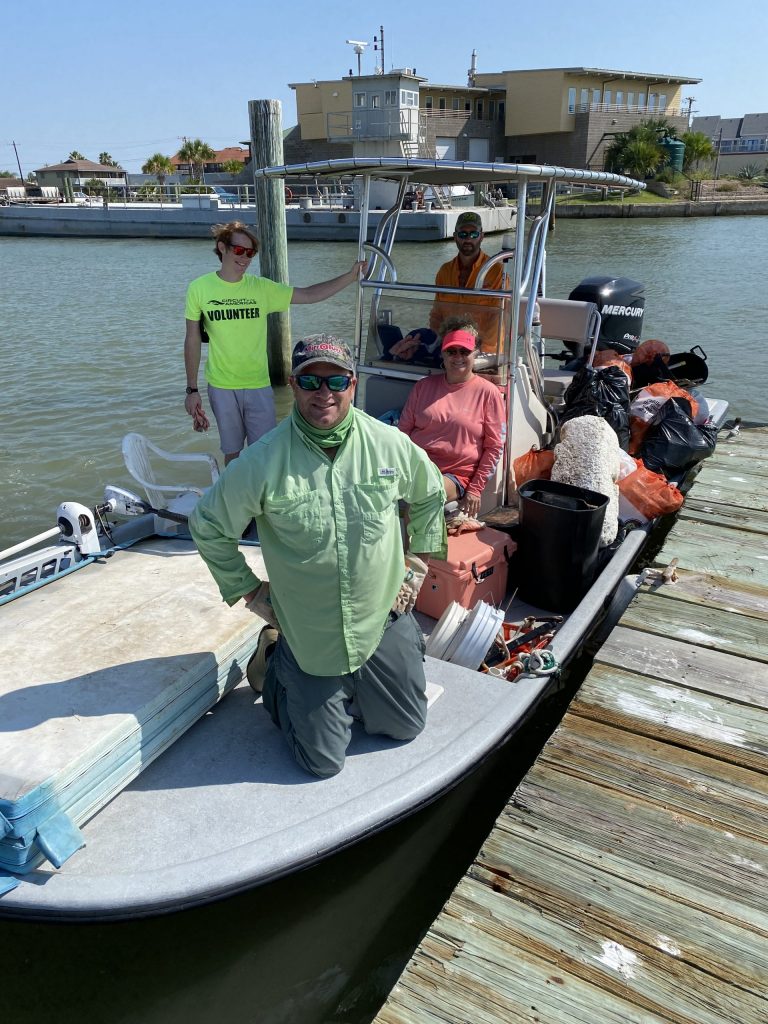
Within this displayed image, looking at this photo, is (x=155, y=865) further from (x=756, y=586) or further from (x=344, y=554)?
(x=756, y=586)

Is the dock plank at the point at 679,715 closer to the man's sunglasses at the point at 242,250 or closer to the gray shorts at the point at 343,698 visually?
the gray shorts at the point at 343,698

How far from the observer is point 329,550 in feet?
8.45

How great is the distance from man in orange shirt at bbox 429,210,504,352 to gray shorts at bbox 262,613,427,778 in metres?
2.28

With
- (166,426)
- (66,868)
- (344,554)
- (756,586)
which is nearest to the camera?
(66,868)

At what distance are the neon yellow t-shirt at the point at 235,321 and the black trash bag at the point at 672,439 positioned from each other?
3008 mm

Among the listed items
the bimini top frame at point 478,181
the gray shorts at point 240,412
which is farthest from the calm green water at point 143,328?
the bimini top frame at point 478,181

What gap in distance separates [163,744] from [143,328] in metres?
14.9

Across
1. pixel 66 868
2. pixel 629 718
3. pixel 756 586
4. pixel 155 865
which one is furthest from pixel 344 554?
pixel 756 586

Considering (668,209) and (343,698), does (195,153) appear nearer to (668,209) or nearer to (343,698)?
(668,209)

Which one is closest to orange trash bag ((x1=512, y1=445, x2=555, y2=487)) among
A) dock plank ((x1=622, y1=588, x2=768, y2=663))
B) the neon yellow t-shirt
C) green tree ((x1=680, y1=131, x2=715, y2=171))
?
dock plank ((x1=622, y1=588, x2=768, y2=663))

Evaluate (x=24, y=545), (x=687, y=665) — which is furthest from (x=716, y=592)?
(x=24, y=545)

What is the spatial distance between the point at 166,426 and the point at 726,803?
8.49m

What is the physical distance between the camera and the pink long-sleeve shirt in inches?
168

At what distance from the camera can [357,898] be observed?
125 inches
